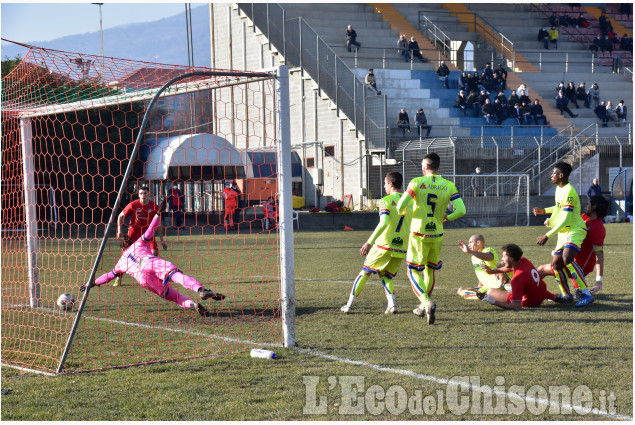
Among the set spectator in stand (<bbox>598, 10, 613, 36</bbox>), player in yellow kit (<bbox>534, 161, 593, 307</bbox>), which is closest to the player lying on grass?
player in yellow kit (<bbox>534, 161, 593, 307</bbox>)

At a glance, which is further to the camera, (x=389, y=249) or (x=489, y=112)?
(x=489, y=112)

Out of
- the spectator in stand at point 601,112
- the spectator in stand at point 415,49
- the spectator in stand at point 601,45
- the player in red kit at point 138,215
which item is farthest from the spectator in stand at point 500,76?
the player in red kit at point 138,215

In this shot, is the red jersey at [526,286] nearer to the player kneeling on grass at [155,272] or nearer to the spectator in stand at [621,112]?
the player kneeling on grass at [155,272]

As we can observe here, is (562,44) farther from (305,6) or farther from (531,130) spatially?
(305,6)

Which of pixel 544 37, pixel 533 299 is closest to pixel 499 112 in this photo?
pixel 544 37

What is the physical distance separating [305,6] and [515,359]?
32.5m

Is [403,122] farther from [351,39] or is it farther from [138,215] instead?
[138,215]

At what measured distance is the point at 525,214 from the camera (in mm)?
27250

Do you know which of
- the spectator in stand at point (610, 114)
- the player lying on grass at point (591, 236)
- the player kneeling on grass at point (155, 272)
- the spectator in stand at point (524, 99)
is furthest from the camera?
the spectator in stand at point (610, 114)

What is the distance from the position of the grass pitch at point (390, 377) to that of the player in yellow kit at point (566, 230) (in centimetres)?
45

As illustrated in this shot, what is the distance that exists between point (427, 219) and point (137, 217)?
15.9 feet

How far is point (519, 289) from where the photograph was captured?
27.4ft

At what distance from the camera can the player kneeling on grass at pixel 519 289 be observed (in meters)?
8.33

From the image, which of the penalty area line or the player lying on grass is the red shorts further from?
the penalty area line
